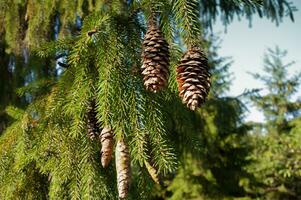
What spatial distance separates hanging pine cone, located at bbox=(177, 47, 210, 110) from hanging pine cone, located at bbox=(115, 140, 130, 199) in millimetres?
233

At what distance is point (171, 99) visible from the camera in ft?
4.35

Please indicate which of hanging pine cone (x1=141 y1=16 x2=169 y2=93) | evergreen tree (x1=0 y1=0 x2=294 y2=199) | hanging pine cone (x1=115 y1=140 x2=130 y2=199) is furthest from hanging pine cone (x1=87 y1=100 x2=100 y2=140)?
hanging pine cone (x1=141 y1=16 x2=169 y2=93)

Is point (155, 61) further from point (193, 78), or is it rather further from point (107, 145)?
point (107, 145)

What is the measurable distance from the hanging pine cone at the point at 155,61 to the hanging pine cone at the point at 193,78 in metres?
0.05

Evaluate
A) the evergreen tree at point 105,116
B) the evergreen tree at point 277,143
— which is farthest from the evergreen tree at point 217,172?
the evergreen tree at point 105,116

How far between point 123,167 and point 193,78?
0.32 m

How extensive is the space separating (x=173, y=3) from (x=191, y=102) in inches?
14.6

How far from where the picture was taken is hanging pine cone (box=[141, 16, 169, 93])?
1.01 meters

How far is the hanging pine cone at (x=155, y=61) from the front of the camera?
101cm

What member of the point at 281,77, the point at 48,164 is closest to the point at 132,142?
the point at 48,164

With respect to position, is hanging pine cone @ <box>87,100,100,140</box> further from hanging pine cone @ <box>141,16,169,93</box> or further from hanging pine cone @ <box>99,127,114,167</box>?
hanging pine cone @ <box>141,16,169,93</box>

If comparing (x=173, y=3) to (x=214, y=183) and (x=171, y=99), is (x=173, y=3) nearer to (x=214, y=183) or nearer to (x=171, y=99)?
(x=171, y=99)

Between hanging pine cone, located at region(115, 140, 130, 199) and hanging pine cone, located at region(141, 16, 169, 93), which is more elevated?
hanging pine cone, located at region(141, 16, 169, 93)

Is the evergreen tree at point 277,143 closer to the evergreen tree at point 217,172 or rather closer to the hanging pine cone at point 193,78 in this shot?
the evergreen tree at point 217,172
